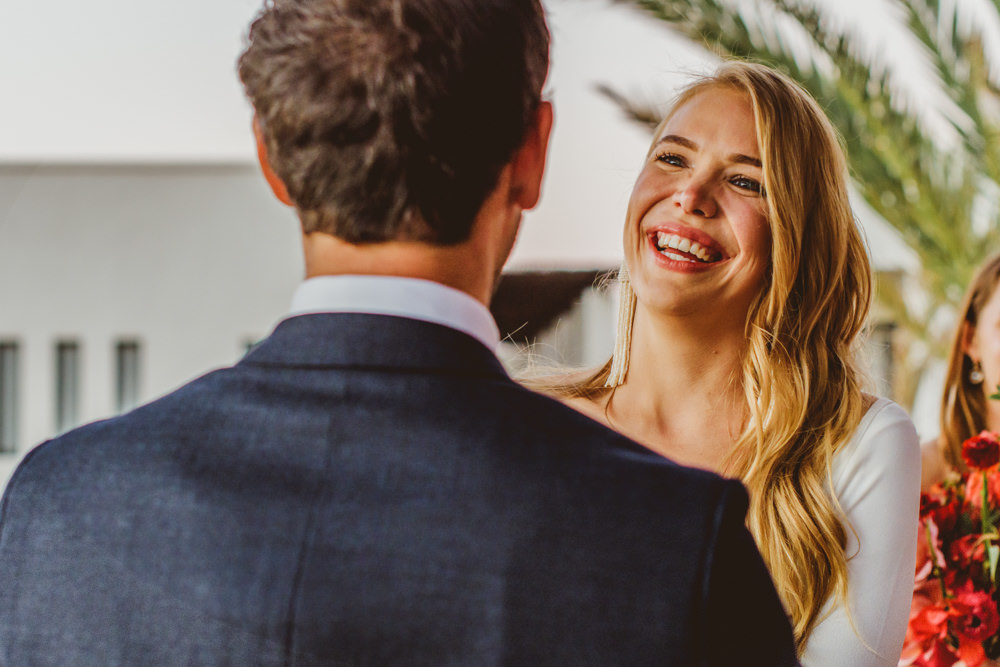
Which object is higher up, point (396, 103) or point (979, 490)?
point (396, 103)

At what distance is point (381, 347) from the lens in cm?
95

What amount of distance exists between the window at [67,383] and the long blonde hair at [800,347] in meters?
17.5

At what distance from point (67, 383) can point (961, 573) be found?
18.2 m

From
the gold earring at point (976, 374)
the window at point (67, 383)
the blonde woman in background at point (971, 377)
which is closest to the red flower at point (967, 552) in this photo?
the blonde woman in background at point (971, 377)

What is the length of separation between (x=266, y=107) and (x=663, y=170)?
1322mm

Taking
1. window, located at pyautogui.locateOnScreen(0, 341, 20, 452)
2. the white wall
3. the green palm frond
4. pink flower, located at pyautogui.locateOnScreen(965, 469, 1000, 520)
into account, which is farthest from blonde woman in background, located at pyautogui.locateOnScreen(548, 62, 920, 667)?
window, located at pyautogui.locateOnScreen(0, 341, 20, 452)

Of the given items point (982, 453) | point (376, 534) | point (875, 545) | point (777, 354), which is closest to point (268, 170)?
point (376, 534)

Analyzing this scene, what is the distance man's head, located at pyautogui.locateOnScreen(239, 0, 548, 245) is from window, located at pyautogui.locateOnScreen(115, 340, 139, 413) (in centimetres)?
1817

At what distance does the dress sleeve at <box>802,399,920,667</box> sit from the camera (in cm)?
174

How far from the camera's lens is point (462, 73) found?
910mm

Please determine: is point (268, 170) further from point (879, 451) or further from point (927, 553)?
point (927, 553)

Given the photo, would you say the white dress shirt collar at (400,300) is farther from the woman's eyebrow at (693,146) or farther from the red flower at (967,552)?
the red flower at (967,552)

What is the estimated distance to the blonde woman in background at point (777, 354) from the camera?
180cm

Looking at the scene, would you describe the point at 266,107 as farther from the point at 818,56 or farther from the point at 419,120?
the point at 818,56
